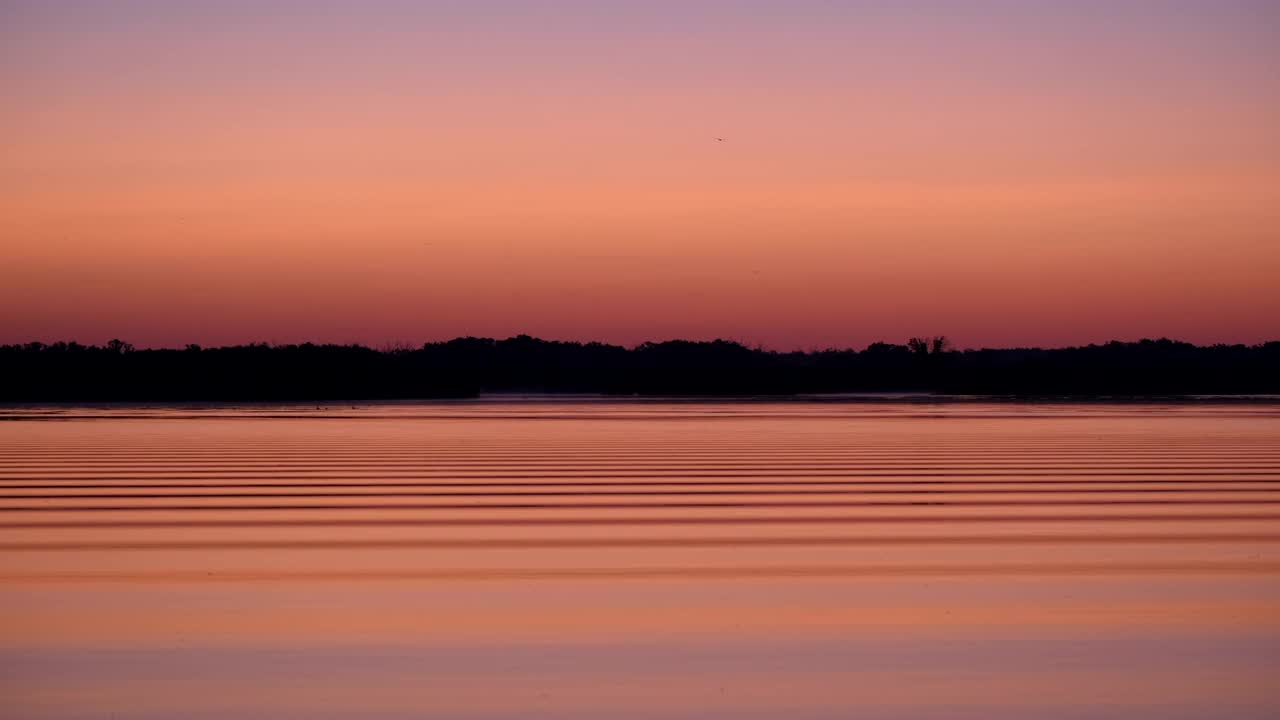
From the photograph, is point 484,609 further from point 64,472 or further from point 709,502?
point 64,472

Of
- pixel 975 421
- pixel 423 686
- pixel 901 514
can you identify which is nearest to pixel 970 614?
pixel 423 686

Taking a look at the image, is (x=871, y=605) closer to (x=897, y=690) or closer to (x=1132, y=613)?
(x=1132, y=613)

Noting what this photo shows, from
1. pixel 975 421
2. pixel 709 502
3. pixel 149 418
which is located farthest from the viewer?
pixel 149 418

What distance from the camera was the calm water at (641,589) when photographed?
4.39m

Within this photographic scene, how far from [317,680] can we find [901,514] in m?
5.00

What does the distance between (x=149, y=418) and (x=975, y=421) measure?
508 inches

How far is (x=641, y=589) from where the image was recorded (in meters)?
6.14

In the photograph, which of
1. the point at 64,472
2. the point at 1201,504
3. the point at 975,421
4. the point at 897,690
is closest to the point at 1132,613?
the point at 897,690

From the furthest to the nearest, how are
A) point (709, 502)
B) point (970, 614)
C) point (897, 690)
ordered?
point (709, 502) < point (970, 614) < point (897, 690)

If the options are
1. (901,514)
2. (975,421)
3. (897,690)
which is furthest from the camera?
(975,421)

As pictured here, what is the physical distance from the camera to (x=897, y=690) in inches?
173

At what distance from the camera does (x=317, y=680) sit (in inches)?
178

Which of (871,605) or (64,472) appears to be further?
(64,472)

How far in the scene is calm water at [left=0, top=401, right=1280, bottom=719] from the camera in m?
4.39
